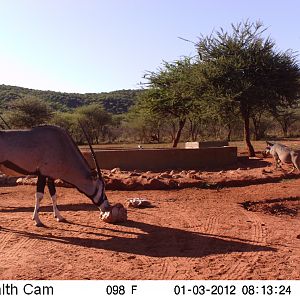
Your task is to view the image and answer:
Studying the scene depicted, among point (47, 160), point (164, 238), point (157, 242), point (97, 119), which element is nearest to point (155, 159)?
point (47, 160)

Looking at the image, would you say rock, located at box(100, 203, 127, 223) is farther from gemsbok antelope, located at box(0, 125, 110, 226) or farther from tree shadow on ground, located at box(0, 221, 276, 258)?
tree shadow on ground, located at box(0, 221, 276, 258)

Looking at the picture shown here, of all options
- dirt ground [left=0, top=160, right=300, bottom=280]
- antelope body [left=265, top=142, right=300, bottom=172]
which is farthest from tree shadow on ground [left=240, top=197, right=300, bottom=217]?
antelope body [left=265, top=142, right=300, bottom=172]

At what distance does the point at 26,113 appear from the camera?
47250 mm

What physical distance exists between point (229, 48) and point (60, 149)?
16.5 meters

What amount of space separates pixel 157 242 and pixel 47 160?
2855 mm

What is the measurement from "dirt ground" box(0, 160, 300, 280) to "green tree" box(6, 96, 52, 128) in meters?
34.0

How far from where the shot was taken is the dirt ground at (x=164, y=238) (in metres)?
6.31

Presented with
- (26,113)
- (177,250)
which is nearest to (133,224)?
(177,250)

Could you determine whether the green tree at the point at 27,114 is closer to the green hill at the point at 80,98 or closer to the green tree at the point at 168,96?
the green tree at the point at 168,96

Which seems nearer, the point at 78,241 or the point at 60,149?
the point at 78,241

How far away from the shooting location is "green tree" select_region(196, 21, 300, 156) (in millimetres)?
22516

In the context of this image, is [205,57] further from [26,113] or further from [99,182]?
[26,113]

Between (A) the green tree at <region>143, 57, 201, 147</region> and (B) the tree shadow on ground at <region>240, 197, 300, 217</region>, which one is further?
(A) the green tree at <region>143, 57, 201, 147</region>

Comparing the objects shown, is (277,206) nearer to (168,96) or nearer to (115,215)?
(115,215)
